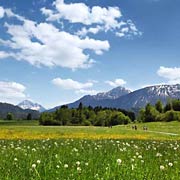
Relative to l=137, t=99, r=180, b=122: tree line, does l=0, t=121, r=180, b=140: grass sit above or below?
below

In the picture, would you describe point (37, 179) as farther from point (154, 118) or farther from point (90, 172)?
point (154, 118)

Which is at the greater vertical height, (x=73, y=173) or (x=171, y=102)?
(x=171, y=102)

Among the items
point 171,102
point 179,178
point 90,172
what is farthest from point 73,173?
point 171,102

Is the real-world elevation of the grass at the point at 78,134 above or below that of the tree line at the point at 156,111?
below

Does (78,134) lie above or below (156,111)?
below

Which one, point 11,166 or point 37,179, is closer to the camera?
point 37,179

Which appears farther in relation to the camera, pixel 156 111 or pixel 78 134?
pixel 156 111

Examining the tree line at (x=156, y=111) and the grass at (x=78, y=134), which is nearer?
the grass at (x=78, y=134)

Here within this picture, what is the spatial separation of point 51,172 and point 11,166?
201 centimetres

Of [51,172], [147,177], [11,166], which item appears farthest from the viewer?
[11,166]

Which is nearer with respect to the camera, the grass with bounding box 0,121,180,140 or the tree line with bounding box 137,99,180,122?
the grass with bounding box 0,121,180,140

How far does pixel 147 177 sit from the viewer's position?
8.23 m

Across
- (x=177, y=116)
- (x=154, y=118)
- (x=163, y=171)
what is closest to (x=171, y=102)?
(x=154, y=118)

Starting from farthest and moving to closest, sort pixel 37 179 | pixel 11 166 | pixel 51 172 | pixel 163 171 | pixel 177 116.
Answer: pixel 177 116 < pixel 11 166 < pixel 163 171 < pixel 51 172 < pixel 37 179
